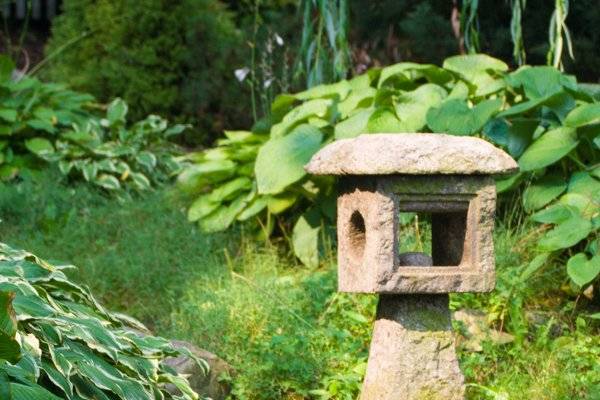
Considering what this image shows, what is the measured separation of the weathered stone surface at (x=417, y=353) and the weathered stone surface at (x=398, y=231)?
147 mm

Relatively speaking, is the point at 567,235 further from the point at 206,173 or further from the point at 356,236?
the point at 206,173

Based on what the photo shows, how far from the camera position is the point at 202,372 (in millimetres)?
4445

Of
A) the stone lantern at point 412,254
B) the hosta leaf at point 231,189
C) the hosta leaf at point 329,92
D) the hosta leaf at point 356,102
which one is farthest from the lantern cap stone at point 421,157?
the hosta leaf at point 231,189

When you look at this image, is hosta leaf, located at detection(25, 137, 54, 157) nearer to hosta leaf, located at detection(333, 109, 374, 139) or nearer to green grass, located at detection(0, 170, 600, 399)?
green grass, located at detection(0, 170, 600, 399)

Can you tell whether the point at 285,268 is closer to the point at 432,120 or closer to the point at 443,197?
the point at 432,120

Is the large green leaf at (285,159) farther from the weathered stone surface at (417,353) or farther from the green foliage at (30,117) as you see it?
the green foliage at (30,117)

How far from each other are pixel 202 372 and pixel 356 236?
2.67 ft

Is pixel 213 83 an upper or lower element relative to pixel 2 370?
lower

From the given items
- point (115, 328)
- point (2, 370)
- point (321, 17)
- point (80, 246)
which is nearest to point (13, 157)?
point (80, 246)

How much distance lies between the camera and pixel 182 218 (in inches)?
277

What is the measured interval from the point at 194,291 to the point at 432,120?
1.53 metres

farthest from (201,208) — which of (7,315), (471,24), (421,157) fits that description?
(7,315)

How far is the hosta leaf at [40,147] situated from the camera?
8.14 metres

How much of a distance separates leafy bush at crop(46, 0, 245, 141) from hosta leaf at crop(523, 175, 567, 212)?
4667mm
